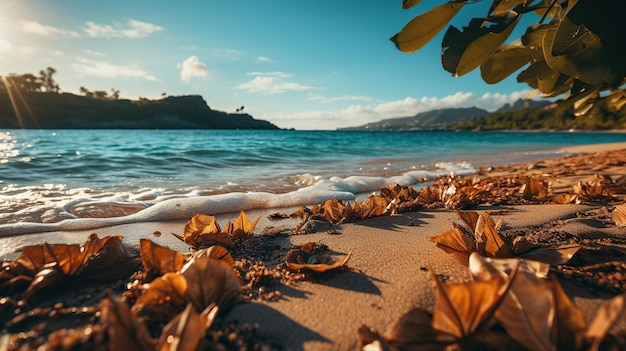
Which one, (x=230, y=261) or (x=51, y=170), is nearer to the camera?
(x=230, y=261)

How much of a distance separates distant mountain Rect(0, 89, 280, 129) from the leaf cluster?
246ft

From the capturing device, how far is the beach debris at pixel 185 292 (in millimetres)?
922

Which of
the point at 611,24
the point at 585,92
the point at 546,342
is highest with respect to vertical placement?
the point at 611,24

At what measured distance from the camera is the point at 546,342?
70 centimetres

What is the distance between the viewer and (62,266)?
3.99 feet

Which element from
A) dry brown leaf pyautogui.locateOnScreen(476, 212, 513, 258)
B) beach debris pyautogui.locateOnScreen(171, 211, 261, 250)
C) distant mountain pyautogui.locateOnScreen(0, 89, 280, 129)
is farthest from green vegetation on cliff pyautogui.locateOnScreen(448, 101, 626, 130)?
distant mountain pyautogui.locateOnScreen(0, 89, 280, 129)

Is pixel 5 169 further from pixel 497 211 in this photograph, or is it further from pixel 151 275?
pixel 497 211

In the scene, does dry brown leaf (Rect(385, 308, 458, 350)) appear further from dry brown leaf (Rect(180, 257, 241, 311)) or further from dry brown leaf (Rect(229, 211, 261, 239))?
dry brown leaf (Rect(229, 211, 261, 239))

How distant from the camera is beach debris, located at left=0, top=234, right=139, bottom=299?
3.72 ft

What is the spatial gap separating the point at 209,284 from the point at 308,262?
58 centimetres

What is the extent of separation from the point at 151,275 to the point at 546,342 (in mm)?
1184

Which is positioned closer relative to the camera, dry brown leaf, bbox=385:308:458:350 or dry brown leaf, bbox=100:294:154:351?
dry brown leaf, bbox=100:294:154:351

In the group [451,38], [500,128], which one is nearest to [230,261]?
[451,38]

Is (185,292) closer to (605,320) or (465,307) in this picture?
(465,307)
